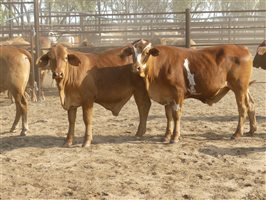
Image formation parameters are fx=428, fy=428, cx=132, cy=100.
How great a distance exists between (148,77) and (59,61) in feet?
4.02

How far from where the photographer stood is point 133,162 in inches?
202

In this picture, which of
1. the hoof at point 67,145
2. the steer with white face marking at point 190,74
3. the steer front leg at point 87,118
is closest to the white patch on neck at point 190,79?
the steer with white face marking at point 190,74

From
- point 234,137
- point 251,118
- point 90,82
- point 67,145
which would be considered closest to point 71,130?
point 67,145

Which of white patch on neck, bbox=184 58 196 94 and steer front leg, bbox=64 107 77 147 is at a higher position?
white patch on neck, bbox=184 58 196 94

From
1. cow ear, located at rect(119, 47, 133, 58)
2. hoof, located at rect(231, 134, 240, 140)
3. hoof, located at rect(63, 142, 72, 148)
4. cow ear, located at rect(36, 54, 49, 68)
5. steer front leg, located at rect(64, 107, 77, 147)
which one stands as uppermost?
cow ear, located at rect(119, 47, 133, 58)

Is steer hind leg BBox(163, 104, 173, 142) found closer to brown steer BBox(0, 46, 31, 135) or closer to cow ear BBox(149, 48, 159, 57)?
cow ear BBox(149, 48, 159, 57)

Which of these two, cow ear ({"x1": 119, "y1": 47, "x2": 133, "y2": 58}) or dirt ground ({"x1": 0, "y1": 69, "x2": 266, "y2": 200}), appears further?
cow ear ({"x1": 119, "y1": 47, "x2": 133, "y2": 58})

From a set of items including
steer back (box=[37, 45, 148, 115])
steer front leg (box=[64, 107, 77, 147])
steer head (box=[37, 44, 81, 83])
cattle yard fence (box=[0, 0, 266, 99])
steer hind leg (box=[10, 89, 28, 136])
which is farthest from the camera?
cattle yard fence (box=[0, 0, 266, 99])

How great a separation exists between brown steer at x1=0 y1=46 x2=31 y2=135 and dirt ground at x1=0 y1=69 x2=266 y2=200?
1.40ft

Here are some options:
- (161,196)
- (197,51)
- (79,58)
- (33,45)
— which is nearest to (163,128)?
(197,51)

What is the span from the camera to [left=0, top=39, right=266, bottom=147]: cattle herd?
19.0 feet

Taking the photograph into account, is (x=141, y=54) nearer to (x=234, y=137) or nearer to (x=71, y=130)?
(x=71, y=130)

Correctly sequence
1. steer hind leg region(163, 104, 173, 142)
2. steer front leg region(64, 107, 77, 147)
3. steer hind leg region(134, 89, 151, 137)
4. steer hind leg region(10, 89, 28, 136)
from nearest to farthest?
steer front leg region(64, 107, 77, 147) < steer hind leg region(163, 104, 173, 142) < steer hind leg region(134, 89, 151, 137) < steer hind leg region(10, 89, 28, 136)

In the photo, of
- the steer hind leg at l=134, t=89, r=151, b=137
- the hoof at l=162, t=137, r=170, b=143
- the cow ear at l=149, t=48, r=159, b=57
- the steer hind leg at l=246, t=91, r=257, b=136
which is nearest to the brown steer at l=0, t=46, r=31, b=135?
the steer hind leg at l=134, t=89, r=151, b=137
